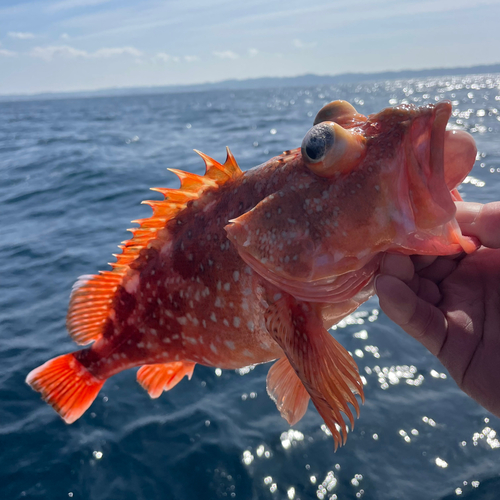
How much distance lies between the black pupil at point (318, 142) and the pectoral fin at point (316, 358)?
79cm

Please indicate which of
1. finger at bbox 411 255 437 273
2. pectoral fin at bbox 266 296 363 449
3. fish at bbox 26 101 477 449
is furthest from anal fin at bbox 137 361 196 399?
finger at bbox 411 255 437 273

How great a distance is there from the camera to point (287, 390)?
297 cm

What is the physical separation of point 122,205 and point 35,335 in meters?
6.21

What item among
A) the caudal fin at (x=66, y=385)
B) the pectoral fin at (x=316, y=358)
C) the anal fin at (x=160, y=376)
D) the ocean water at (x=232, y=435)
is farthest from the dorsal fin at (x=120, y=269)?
the ocean water at (x=232, y=435)

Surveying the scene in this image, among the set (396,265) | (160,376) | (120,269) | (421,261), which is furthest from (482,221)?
(160,376)

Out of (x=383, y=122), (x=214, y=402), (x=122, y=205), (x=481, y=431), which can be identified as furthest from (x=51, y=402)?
(x=122, y=205)

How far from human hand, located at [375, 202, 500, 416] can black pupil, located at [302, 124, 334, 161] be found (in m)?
0.68

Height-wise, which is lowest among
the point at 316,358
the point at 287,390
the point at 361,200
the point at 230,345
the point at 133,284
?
the point at 287,390

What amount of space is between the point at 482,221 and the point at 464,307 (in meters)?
0.51

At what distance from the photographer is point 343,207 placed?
2162 millimetres

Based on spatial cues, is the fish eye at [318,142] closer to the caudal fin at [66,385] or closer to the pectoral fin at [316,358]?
the pectoral fin at [316,358]

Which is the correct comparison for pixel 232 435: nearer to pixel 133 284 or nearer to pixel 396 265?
pixel 133 284

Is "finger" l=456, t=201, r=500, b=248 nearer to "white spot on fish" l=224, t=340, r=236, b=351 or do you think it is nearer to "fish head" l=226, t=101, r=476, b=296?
"fish head" l=226, t=101, r=476, b=296

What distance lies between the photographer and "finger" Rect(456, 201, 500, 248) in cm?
245
